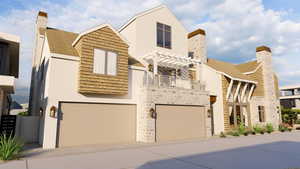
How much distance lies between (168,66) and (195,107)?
4172mm

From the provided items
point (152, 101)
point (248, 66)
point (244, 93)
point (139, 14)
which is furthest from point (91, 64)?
point (248, 66)

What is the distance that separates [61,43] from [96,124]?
558 centimetres

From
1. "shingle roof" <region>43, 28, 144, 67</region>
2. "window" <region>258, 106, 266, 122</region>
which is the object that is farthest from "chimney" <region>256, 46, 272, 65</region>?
"shingle roof" <region>43, 28, 144, 67</region>

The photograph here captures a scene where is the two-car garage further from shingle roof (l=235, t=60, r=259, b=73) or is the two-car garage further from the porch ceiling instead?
shingle roof (l=235, t=60, r=259, b=73)

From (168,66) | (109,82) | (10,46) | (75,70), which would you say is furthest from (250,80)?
(10,46)

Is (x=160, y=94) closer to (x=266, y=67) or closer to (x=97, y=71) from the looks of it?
(x=97, y=71)

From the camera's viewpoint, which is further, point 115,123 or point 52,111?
point 115,123

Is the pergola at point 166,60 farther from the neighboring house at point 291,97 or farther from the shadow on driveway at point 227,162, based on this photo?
the neighboring house at point 291,97

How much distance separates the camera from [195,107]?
1488cm

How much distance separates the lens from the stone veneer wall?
40.0ft

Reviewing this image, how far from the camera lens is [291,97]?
50969 mm

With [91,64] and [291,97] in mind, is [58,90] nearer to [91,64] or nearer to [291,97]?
[91,64]

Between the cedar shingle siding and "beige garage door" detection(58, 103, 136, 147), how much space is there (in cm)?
113

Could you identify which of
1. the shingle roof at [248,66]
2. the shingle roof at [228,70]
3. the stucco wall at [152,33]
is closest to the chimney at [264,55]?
the shingle roof at [248,66]
